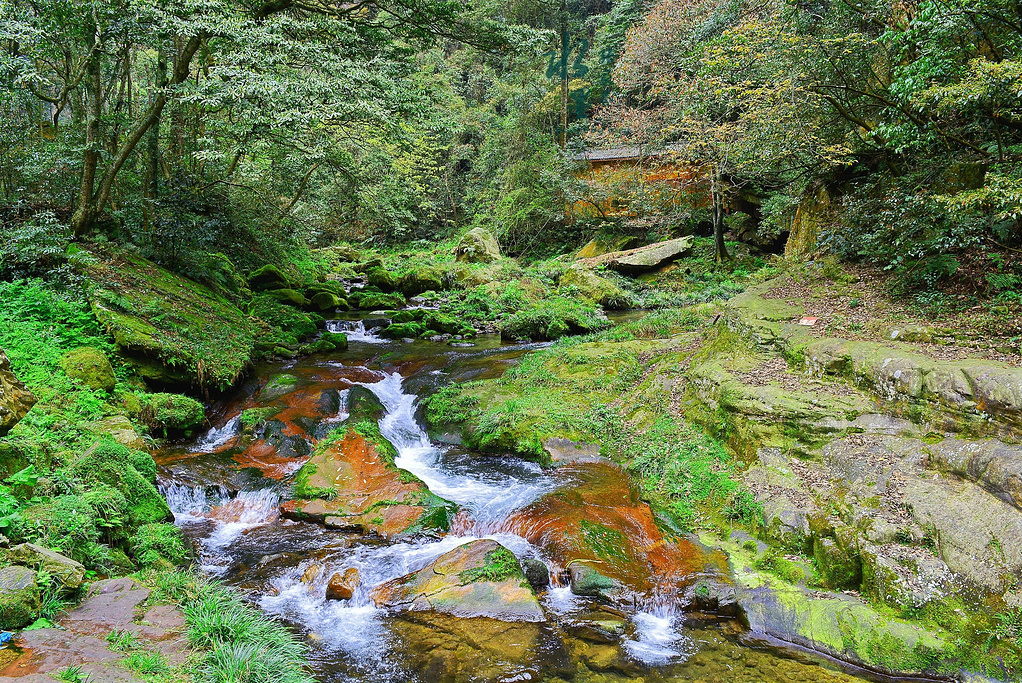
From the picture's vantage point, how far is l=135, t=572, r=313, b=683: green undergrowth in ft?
11.2

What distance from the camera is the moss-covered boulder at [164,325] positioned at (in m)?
8.84

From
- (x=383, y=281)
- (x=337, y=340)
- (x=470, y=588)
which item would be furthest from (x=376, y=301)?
(x=470, y=588)

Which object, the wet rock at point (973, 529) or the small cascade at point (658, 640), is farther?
the small cascade at point (658, 640)

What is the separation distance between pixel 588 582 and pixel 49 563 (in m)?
4.25

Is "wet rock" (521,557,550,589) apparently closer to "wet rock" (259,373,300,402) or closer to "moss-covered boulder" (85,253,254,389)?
"wet rock" (259,373,300,402)

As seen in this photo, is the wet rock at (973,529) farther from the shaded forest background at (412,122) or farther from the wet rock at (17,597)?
the wet rock at (17,597)

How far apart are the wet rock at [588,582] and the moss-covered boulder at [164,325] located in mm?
7230

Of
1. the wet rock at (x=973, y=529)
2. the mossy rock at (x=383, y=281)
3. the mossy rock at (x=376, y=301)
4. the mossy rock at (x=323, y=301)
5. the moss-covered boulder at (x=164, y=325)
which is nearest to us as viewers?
the wet rock at (x=973, y=529)

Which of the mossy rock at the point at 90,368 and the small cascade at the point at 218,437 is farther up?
the mossy rock at the point at 90,368

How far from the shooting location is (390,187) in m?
15.0

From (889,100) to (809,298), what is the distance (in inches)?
116

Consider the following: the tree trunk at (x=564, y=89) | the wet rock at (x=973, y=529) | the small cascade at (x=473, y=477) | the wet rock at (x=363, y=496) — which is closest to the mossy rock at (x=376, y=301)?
the small cascade at (x=473, y=477)

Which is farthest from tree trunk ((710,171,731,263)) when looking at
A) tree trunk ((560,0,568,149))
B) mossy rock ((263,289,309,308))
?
mossy rock ((263,289,309,308))

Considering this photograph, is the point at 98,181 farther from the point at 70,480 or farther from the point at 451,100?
the point at 451,100
